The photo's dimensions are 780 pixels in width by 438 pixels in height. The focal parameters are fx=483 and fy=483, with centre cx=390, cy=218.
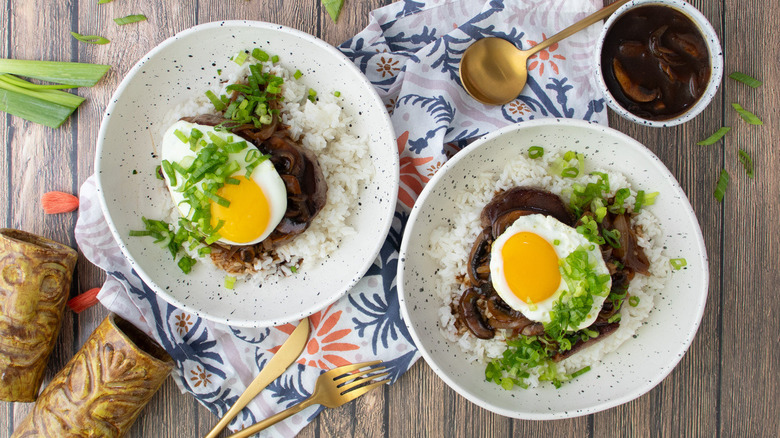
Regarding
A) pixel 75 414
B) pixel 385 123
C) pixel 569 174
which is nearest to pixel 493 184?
pixel 569 174

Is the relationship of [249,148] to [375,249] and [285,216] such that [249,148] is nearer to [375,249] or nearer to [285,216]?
[285,216]

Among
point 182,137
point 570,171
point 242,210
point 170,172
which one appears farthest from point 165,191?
point 570,171

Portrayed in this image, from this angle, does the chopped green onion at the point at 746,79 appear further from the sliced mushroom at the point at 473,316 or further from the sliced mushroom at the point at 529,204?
the sliced mushroom at the point at 473,316

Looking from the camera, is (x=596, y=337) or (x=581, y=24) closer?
(x=596, y=337)

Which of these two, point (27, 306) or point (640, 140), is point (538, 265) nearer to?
point (640, 140)

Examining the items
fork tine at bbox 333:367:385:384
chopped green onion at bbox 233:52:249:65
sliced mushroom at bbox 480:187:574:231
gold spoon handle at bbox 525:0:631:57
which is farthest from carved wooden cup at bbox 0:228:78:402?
gold spoon handle at bbox 525:0:631:57

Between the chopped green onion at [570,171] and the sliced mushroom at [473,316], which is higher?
the chopped green onion at [570,171]

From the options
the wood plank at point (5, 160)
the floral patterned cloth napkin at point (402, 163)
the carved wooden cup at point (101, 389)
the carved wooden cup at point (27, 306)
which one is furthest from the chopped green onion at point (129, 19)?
the carved wooden cup at point (101, 389)
